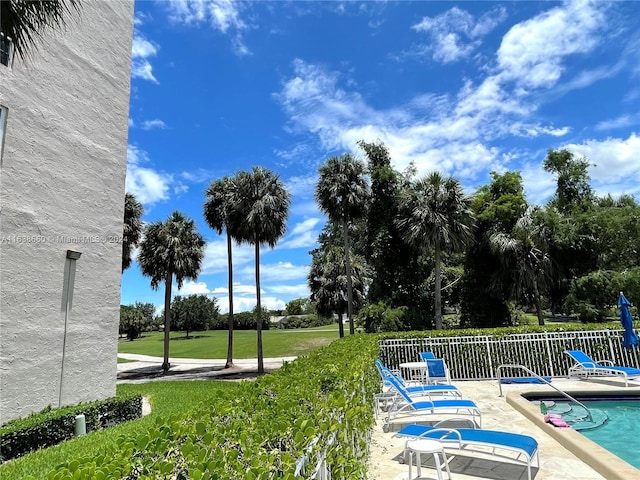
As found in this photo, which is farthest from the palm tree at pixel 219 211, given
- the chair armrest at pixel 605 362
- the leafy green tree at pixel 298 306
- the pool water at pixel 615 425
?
the leafy green tree at pixel 298 306

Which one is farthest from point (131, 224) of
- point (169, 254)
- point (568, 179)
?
point (568, 179)

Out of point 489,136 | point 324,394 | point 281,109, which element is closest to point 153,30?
point 281,109

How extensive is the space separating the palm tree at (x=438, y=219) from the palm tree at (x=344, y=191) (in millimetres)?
3475

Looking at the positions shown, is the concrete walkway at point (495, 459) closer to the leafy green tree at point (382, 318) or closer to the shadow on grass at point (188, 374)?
the leafy green tree at point (382, 318)

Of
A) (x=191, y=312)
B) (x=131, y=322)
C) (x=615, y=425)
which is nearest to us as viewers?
(x=615, y=425)

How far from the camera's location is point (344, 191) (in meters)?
22.1

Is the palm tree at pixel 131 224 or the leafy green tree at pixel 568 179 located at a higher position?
the leafy green tree at pixel 568 179

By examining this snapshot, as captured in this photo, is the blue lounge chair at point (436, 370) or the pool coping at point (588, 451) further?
the blue lounge chair at point (436, 370)

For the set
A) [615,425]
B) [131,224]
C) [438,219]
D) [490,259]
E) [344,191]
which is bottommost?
[615,425]

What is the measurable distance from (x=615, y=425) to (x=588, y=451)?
3.33 m

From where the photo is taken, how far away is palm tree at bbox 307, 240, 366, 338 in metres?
30.5

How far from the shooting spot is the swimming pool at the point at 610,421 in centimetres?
582

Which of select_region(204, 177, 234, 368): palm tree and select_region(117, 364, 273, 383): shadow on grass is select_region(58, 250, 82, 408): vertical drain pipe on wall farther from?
select_region(204, 177, 234, 368): palm tree

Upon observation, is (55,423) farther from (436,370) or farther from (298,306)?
(298,306)
